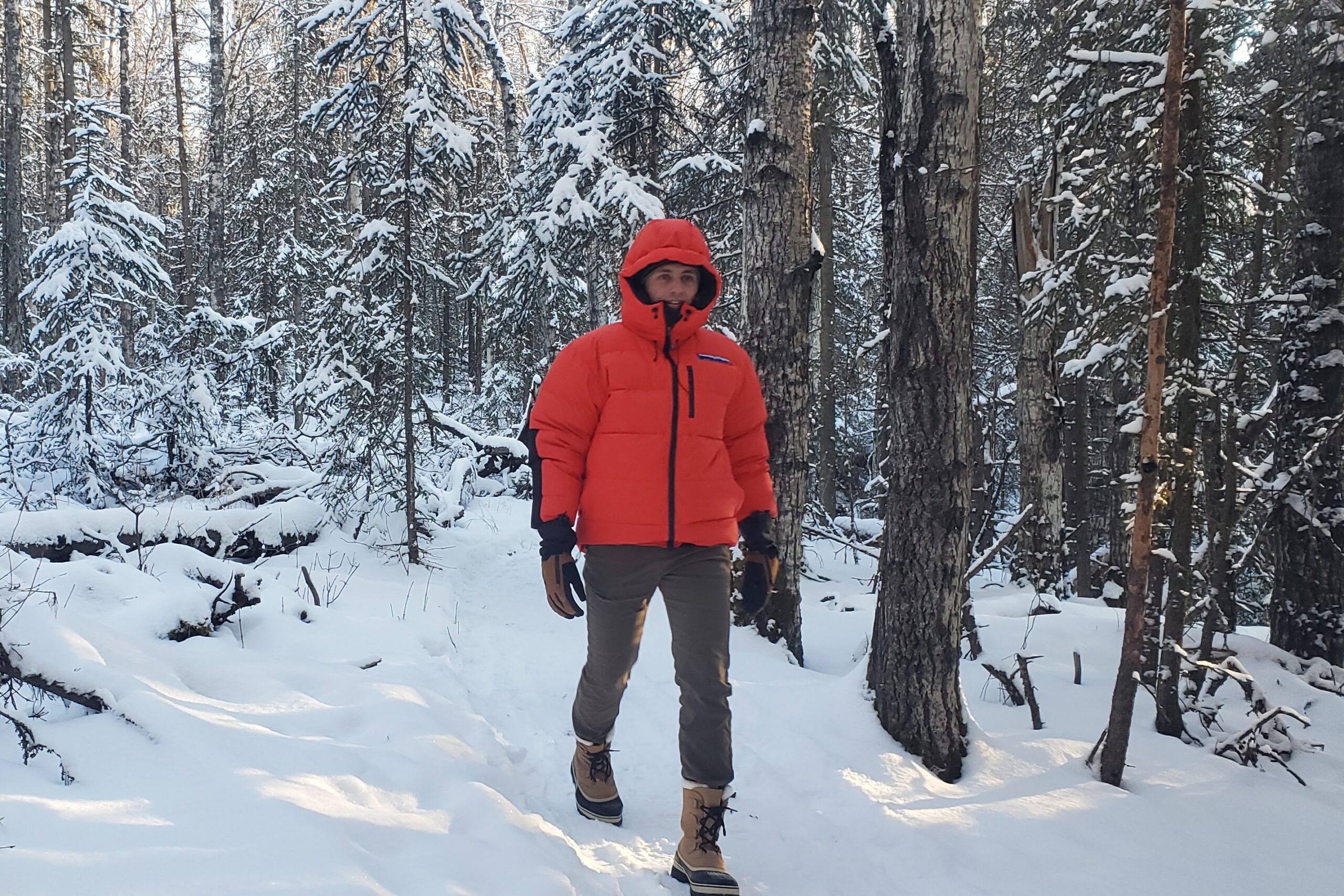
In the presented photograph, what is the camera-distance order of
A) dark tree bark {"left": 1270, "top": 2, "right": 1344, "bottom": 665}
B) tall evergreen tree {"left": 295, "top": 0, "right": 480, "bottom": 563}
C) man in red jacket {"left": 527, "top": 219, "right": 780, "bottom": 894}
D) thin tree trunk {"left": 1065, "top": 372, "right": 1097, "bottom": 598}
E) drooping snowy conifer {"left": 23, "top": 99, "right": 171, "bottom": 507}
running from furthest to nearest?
thin tree trunk {"left": 1065, "top": 372, "right": 1097, "bottom": 598}, drooping snowy conifer {"left": 23, "top": 99, "right": 171, "bottom": 507}, tall evergreen tree {"left": 295, "top": 0, "right": 480, "bottom": 563}, dark tree bark {"left": 1270, "top": 2, "right": 1344, "bottom": 665}, man in red jacket {"left": 527, "top": 219, "right": 780, "bottom": 894}

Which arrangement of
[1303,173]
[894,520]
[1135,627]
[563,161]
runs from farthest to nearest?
1. [563,161]
2. [1303,173]
3. [894,520]
4. [1135,627]

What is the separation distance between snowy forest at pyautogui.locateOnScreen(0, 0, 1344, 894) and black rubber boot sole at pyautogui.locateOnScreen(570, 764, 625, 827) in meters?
0.10

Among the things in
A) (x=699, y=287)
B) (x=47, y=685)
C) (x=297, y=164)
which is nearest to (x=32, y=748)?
(x=47, y=685)

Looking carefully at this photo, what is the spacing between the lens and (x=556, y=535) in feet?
10.1

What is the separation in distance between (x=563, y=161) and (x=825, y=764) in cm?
851

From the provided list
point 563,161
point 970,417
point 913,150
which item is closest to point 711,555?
point 970,417

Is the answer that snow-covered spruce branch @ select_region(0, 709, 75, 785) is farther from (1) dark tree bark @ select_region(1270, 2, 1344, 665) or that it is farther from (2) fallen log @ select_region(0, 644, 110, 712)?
(1) dark tree bark @ select_region(1270, 2, 1344, 665)

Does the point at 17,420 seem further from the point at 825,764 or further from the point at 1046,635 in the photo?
the point at 1046,635

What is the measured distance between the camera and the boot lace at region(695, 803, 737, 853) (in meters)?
2.95

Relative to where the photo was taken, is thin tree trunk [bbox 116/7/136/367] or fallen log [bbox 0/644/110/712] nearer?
fallen log [bbox 0/644/110/712]

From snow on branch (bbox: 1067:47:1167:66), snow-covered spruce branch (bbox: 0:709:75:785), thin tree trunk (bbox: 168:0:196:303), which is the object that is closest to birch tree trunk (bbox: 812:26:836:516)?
snow on branch (bbox: 1067:47:1167:66)

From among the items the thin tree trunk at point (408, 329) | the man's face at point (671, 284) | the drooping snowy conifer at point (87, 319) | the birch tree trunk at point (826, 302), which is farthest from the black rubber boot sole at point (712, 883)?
the drooping snowy conifer at point (87, 319)

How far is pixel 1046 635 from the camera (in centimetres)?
634

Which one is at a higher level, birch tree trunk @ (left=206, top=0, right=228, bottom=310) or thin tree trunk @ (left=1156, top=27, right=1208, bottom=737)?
birch tree trunk @ (left=206, top=0, right=228, bottom=310)
